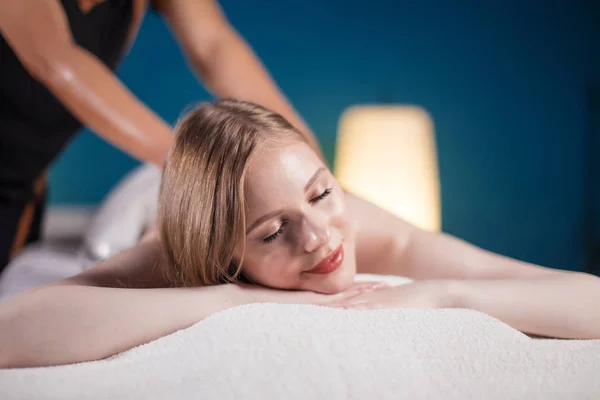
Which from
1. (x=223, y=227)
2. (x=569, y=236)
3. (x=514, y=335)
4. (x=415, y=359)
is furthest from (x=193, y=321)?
(x=569, y=236)

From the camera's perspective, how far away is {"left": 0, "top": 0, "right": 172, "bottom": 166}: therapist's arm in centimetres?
130

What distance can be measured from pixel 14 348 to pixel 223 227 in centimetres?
33

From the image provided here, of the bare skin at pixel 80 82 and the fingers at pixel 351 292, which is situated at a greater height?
the bare skin at pixel 80 82

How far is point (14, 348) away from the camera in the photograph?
2.66 ft

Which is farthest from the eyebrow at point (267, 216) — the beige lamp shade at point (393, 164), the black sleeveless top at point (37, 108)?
the beige lamp shade at point (393, 164)

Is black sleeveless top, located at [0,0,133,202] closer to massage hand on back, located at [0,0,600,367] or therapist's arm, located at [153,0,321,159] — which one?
therapist's arm, located at [153,0,321,159]

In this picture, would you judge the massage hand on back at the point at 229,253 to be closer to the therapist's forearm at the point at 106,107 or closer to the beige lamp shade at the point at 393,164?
the therapist's forearm at the point at 106,107

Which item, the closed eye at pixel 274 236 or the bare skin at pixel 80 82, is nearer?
the closed eye at pixel 274 236

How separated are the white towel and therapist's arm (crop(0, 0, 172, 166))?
59 centimetres

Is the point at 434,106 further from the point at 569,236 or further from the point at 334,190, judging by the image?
the point at 334,190

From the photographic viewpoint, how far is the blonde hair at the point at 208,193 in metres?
0.99

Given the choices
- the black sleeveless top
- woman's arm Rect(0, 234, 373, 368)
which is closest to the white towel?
woman's arm Rect(0, 234, 373, 368)

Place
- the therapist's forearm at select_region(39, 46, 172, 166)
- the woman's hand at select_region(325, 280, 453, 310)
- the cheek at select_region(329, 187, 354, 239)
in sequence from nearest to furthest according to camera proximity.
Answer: the woman's hand at select_region(325, 280, 453, 310)
the cheek at select_region(329, 187, 354, 239)
the therapist's forearm at select_region(39, 46, 172, 166)

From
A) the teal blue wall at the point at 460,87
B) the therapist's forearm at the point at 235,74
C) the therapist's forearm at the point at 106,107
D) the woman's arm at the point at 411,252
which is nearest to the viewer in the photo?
the woman's arm at the point at 411,252
